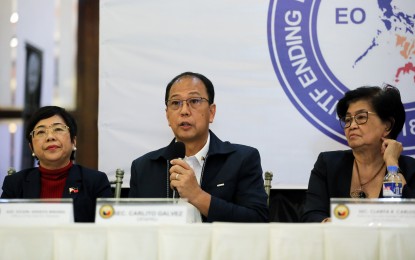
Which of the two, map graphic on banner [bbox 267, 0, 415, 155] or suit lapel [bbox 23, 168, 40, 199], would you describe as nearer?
suit lapel [bbox 23, 168, 40, 199]

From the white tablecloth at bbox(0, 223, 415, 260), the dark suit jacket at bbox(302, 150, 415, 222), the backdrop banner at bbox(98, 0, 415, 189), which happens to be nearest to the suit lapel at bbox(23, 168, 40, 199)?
the backdrop banner at bbox(98, 0, 415, 189)

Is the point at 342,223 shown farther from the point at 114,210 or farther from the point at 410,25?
the point at 410,25

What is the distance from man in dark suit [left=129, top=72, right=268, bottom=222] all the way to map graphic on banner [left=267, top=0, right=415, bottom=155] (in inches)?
24.6

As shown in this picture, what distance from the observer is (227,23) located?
3.15m

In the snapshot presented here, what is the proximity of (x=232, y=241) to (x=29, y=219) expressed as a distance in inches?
22.2

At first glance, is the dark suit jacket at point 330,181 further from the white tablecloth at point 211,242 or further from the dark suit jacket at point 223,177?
the white tablecloth at point 211,242

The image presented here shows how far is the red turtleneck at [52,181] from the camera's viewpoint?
262 cm

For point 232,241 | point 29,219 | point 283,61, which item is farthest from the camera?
point 283,61

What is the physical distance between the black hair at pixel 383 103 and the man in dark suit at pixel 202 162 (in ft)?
1.61

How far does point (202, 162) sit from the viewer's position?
8.30 ft

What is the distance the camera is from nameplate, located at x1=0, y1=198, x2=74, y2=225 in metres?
1.69

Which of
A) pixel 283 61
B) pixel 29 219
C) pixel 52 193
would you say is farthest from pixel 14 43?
pixel 29 219

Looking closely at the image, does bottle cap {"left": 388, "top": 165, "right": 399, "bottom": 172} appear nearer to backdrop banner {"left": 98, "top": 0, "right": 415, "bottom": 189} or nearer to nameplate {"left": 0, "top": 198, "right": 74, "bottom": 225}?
backdrop banner {"left": 98, "top": 0, "right": 415, "bottom": 189}

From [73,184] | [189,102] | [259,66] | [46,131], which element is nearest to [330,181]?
[189,102]
